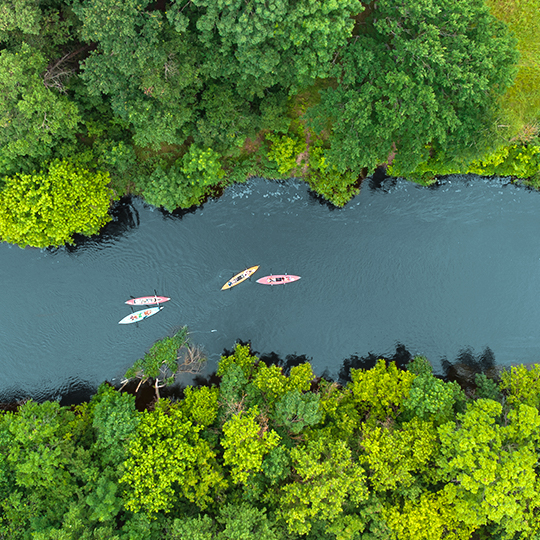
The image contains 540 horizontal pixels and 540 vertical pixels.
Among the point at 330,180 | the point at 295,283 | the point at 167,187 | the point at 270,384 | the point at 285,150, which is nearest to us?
the point at 270,384

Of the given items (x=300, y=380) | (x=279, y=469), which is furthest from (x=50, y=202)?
(x=279, y=469)

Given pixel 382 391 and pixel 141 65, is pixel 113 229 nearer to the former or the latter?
pixel 141 65

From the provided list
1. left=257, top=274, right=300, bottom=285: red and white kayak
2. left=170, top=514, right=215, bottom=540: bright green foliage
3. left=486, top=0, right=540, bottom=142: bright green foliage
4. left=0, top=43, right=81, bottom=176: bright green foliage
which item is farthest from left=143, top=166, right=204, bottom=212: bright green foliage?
left=486, top=0, right=540, bottom=142: bright green foliage

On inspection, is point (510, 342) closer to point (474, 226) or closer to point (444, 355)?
point (444, 355)

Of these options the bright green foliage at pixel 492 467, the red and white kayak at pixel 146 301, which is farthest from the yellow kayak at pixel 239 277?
the bright green foliage at pixel 492 467

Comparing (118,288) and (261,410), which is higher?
(118,288)

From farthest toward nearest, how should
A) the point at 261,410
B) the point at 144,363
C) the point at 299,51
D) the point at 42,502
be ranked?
the point at 144,363 < the point at 261,410 < the point at 42,502 < the point at 299,51

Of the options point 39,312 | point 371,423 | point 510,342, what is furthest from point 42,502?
point 510,342
